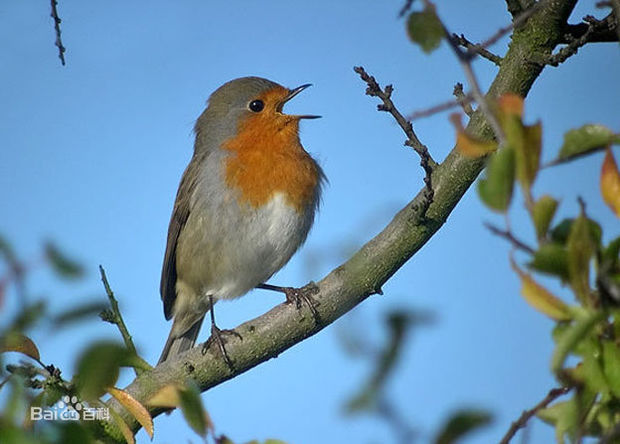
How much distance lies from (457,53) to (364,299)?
2.23m

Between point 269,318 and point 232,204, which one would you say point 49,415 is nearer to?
point 269,318

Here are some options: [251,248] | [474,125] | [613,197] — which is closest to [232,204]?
[251,248]

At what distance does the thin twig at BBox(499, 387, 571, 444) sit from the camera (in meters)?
0.97

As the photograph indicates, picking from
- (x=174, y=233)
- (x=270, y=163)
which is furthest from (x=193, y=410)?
(x=174, y=233)

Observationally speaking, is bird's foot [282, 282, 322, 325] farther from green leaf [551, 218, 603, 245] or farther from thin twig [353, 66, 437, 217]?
green leaf [551, 218, 603, 245]

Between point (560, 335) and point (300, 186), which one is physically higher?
point (300, 186)

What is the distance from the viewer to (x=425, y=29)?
40.4 inches

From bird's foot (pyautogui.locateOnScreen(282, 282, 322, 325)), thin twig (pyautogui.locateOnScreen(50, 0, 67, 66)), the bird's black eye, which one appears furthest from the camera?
the bird's black eye

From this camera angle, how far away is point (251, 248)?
14.5ft

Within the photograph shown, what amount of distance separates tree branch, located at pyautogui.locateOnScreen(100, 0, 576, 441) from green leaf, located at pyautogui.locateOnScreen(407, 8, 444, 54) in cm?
171

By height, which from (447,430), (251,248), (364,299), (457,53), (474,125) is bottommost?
(447,430)

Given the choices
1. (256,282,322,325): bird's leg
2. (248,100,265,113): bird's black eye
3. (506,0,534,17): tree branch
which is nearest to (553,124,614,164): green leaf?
(506,0,534,17): tree branch

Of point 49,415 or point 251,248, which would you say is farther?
point 251,248

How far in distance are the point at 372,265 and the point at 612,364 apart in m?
2.09
